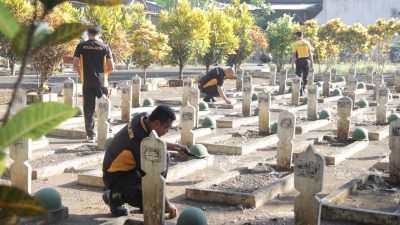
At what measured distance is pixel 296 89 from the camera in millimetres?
17062

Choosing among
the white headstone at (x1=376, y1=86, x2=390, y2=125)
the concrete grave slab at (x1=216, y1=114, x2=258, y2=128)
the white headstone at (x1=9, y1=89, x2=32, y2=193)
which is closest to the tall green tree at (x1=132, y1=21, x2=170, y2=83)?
the concrete grave slab at (x1=216, y1=114, x2=258, y2=128)

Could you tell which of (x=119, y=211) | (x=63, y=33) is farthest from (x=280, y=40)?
(x=63, y=33)

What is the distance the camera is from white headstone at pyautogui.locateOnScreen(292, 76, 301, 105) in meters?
16.9

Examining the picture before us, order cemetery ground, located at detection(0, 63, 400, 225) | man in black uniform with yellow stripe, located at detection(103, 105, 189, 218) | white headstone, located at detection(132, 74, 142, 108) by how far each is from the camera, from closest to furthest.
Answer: man in black uniform with yellow stripe, located at detection(103, 105, 189, 218), cemetery ground, located at detection(0, 63, 400, 225), white headstone, located at detection(132, 74, 142, 108)

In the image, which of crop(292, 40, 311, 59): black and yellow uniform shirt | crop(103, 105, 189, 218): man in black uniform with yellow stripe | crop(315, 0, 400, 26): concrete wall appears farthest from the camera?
crop(315, 0, 400, 26): concrete wall

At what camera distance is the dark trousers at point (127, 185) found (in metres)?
5.96

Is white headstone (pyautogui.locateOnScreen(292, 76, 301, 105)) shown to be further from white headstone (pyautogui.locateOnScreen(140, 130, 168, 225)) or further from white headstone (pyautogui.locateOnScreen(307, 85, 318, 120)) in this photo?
white headstone (pyautogui.locateOnScreen(140, 130, 168, 225))

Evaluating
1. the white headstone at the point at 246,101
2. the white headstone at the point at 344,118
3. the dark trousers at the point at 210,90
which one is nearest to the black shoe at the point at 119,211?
the white headstone at the point at 344,118

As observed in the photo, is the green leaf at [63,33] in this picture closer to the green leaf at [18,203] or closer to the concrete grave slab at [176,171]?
the green leaf at [18,203]

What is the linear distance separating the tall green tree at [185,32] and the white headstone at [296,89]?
6.84 metres

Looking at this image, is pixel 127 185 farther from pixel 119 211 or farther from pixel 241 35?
pixel 241 35

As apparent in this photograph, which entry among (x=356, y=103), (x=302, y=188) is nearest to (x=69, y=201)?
(x=302, y=188)

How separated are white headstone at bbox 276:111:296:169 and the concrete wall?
129 feet

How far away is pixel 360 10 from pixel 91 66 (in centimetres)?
3936
